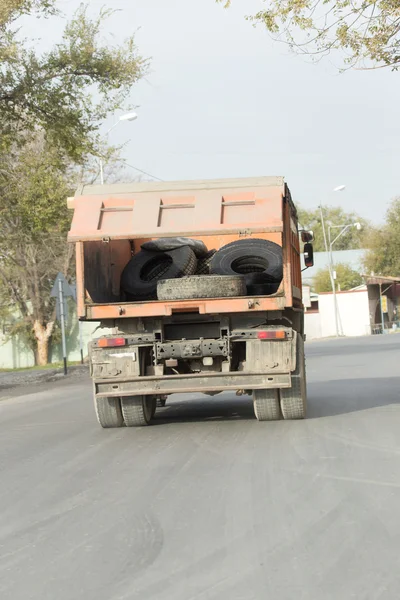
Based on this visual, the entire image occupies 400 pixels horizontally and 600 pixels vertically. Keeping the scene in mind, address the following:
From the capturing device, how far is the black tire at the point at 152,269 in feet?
43.1

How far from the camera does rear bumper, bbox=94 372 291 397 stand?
11695 millimetres

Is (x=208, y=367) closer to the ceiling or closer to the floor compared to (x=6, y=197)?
closer to the floor

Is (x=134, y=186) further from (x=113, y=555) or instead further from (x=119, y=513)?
(x=113, y=555)

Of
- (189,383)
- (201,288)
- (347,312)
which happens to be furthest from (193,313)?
(347,312)

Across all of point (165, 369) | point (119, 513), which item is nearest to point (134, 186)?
point (165, 369)

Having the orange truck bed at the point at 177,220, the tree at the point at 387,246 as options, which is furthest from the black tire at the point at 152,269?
the tree at the point at 387,246

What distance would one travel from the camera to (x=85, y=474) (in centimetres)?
898

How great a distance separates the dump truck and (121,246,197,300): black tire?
1.49 feet

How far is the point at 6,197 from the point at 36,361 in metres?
27.7

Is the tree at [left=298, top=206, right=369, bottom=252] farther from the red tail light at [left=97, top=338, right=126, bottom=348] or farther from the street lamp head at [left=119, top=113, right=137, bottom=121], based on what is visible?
the red tail light at [left=97, top=338, right=126, bottom=348]

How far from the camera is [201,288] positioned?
12.0 m

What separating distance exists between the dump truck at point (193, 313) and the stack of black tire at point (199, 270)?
2 centimetres

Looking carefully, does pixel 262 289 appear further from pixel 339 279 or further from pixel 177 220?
pixel 339 279

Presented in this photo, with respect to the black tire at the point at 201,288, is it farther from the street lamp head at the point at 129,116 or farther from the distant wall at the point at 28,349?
the distant wall at the point at 28,349
